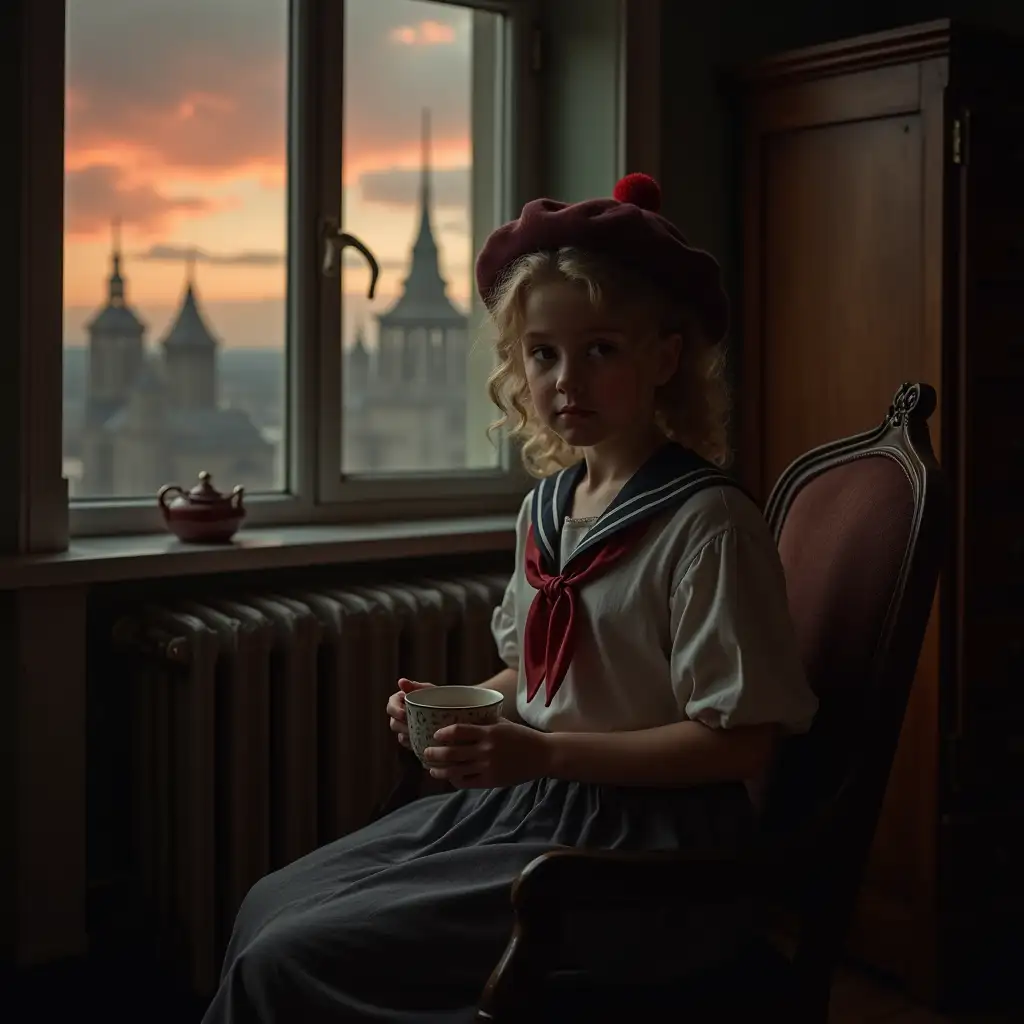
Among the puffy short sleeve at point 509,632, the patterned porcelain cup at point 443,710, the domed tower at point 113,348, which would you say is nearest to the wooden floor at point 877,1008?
the puffy short sleeve at point 509,632

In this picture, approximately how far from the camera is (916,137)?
7.33 feet

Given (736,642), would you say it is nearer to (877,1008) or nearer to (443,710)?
(443,710)

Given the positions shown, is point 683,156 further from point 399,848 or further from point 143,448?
point 399,848

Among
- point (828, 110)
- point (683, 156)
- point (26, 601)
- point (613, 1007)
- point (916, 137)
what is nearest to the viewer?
point (613, 1007)

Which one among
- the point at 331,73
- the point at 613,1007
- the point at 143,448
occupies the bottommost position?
the point at 613,1007

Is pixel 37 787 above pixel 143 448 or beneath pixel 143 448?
beneath

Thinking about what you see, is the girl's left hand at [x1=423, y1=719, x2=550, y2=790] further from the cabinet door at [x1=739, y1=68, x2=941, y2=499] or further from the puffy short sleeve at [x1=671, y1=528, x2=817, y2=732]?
the cabinet door at [x1=739, y1=68, x2=941, y2=499]

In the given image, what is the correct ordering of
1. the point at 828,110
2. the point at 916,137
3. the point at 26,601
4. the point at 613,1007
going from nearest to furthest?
Result: the point at 613,1007 < the point at 26,601 < the point at 916,137 < the point at 828,110

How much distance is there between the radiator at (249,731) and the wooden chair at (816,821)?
2.95 ft

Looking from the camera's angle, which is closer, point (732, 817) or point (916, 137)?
point (732, 817)

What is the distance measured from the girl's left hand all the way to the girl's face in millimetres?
345

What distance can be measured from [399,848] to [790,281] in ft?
4.85

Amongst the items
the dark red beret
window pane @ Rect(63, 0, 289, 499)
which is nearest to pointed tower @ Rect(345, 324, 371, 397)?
window pane @ Rect(63, 0, 289, 499)

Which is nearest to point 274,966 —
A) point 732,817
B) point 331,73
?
point 732,817
